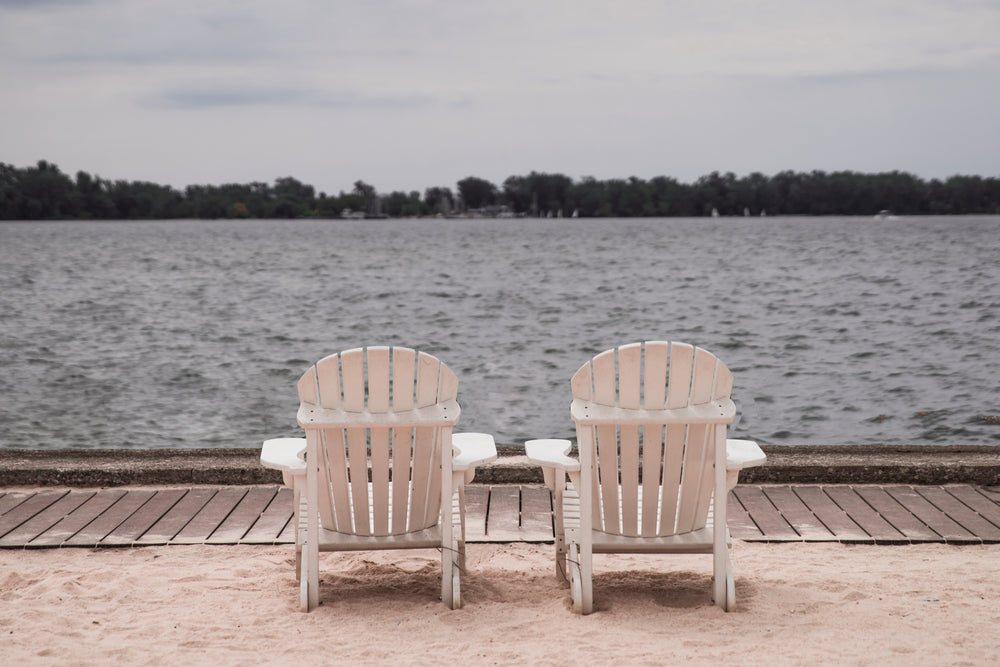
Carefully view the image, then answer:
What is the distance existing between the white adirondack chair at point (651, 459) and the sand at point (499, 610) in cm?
23

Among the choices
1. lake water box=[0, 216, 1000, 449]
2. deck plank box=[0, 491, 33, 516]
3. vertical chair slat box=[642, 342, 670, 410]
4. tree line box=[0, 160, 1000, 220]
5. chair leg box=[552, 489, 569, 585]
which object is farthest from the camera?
tree line box=[0, 160, 1000, 220]

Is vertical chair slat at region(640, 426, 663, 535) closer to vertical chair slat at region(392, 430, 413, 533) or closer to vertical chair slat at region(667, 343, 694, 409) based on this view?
vertical chair slat at region(667, 343, 694, 409)

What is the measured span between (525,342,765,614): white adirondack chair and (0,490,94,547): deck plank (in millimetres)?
2452

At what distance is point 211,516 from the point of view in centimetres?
479

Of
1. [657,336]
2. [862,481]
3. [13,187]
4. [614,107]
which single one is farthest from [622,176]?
[862,481]

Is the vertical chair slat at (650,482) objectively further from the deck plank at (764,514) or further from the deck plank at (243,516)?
Result: the deck plank at (243,516)

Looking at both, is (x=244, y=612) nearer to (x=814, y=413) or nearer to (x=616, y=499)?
(x=616, y=499)

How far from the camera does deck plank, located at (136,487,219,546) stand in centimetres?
445

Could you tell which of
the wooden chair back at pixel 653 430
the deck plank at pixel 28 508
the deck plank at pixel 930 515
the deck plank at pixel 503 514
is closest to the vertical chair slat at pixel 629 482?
the wooden chair back at pixel 653 430

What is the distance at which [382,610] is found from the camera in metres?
3.57

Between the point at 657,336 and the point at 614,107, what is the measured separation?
173 feet

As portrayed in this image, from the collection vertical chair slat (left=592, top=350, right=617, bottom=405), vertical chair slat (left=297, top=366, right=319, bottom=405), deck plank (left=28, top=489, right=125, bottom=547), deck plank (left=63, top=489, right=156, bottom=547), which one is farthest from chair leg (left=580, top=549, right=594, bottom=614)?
deck plank (left=28, top=489, right=125, bottom=547)

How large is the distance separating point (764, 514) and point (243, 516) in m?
2.55

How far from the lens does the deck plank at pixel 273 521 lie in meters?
4.45
